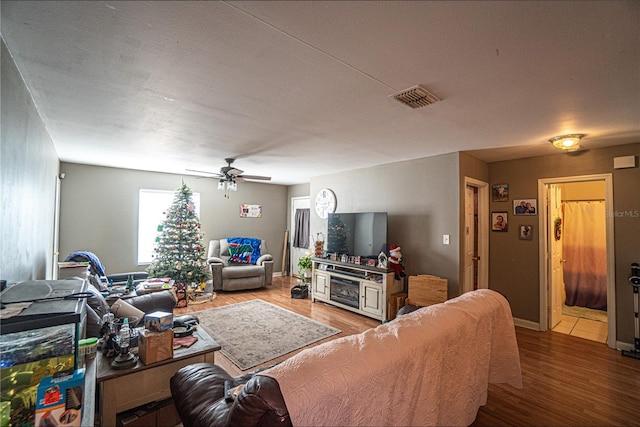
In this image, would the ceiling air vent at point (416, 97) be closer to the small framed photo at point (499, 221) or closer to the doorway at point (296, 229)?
the small framed photo at point (499, 221)

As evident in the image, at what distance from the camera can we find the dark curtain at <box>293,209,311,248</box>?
273 inches

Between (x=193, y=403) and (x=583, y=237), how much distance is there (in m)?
6.27

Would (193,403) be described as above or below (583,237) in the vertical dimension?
below

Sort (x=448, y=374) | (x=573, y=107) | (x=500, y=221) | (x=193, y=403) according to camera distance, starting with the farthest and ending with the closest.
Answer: (x=500, y=221), (x=573, y=107), (x=448, y=374), (x=193, y=403)

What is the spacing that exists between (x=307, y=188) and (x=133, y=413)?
573cm

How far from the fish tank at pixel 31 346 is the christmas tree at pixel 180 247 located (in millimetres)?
3879

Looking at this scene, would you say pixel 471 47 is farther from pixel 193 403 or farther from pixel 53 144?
pixel 53 144

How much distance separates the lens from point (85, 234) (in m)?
5.14

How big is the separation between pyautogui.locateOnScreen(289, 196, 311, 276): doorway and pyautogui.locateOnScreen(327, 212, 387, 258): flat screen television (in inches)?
77.7

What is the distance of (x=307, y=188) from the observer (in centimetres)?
716

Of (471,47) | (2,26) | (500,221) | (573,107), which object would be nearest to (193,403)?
(2,26)

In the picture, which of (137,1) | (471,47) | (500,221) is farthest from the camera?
(500,221)

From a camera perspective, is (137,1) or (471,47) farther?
(471,47)

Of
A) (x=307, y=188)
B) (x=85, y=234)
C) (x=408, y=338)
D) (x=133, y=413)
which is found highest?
(x=307, y=188)
